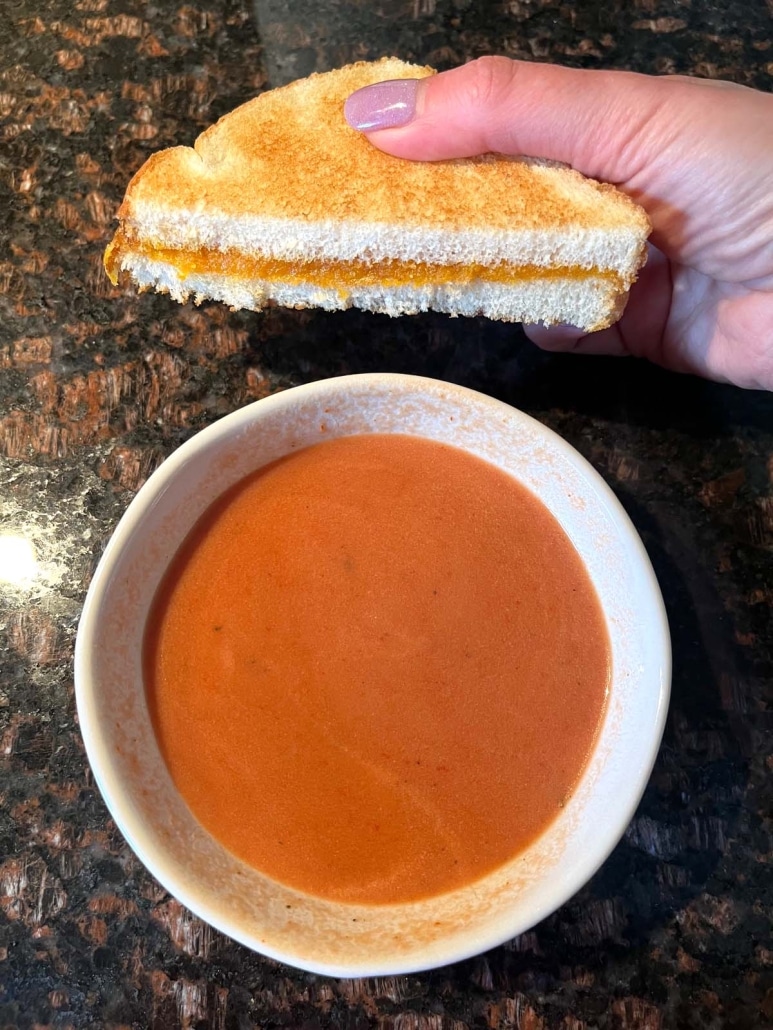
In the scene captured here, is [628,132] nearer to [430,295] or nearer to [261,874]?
[430,295]

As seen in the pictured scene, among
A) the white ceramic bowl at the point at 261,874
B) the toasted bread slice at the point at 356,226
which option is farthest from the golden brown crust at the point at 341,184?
the white ceramic bowl at the point at 261,874

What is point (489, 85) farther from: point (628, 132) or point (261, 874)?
point (261, 874)

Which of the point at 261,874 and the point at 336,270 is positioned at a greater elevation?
the point at 336,270

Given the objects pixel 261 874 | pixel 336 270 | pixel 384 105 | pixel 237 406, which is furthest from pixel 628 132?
pixel 261 874

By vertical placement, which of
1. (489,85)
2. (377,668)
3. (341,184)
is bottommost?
(377,668)

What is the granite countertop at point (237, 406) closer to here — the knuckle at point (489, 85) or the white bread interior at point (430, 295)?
the white bread interior at point (430, 295)

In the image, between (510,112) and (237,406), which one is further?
(237,406)

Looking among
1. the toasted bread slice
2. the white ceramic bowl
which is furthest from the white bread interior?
the white ceramic bowl

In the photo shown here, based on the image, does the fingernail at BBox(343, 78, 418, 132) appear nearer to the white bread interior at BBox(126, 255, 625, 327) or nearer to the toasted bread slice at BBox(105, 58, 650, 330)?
the toasted bread slice at BBox(105, 58, 650, 330)
